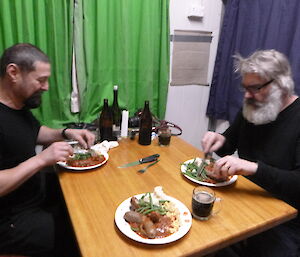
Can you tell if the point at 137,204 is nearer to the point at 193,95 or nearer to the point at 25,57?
the point at 25,57

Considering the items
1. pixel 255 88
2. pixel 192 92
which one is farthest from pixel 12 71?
pixel 192 92

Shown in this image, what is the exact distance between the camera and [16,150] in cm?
125

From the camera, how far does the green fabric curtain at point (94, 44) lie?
182 centimetres

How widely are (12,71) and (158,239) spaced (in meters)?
1.06

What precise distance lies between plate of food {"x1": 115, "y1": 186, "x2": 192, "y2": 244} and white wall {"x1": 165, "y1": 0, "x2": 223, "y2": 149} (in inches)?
66.5

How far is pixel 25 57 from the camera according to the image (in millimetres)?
1274

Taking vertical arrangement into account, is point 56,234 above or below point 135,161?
below

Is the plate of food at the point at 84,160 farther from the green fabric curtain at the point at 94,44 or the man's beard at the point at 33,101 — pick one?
the green fabric curtain at the point at 94,44

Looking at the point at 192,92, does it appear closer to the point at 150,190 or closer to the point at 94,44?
the point at 94,44

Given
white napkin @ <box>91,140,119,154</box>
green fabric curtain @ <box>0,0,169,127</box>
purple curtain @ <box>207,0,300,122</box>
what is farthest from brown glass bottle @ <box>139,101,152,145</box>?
purple curtain @ <box>207,0,300,122</box>

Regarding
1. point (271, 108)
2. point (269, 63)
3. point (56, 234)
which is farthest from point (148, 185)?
point (269, 63)

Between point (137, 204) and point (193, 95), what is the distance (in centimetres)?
197

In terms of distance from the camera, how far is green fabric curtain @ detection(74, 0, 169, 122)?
6.59 feet

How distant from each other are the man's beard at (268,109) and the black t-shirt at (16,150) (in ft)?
4.18
